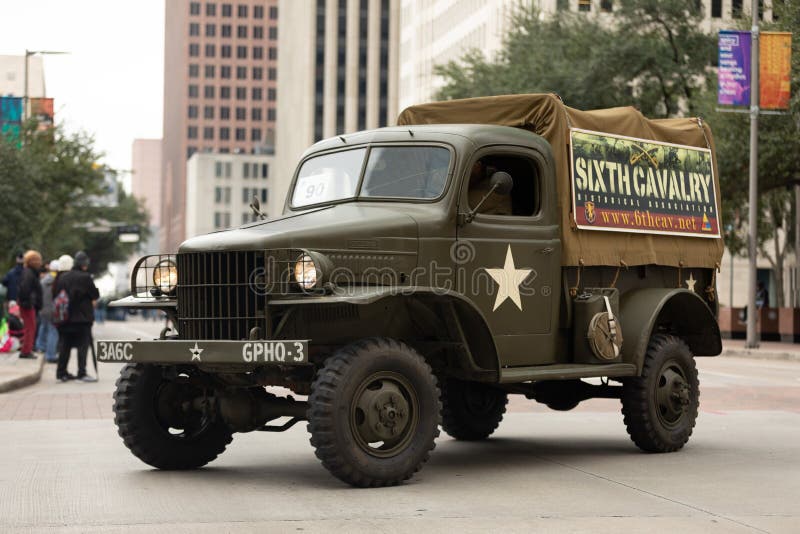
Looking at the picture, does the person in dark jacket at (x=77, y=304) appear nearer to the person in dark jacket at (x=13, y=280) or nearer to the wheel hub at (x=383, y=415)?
the person in dark jacket at (x=13, y=280)

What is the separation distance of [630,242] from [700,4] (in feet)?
123

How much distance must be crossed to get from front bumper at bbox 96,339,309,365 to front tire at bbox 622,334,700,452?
12.1 feet

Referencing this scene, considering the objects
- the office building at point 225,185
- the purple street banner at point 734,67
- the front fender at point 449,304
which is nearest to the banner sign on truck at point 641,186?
the front fender at point 449,304

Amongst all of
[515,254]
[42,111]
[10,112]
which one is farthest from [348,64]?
[515,254]

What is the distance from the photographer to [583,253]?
1101 centimetres

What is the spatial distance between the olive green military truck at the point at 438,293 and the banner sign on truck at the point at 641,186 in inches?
0.8

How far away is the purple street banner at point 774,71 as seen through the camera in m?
34.0

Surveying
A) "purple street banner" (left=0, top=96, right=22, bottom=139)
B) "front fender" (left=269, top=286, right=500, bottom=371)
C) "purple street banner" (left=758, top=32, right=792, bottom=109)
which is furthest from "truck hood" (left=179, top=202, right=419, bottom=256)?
"purple street banner" (left=0, top=96, right=22, bottom=139)

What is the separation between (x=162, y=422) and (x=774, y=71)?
27787 millimetres

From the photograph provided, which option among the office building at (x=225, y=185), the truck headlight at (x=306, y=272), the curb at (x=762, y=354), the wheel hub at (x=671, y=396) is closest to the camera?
the truck headlight at (x=306, y=272)

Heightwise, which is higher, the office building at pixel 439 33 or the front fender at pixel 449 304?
the office building at pixel 439 33

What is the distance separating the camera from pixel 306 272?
8.90 meters

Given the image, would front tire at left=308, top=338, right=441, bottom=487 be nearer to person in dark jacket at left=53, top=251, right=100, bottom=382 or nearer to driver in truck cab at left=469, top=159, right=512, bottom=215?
driver in truck cab at left=469, top=159, right=512, bottom=215

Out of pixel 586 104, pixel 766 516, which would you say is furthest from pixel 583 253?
pixel 586 104
